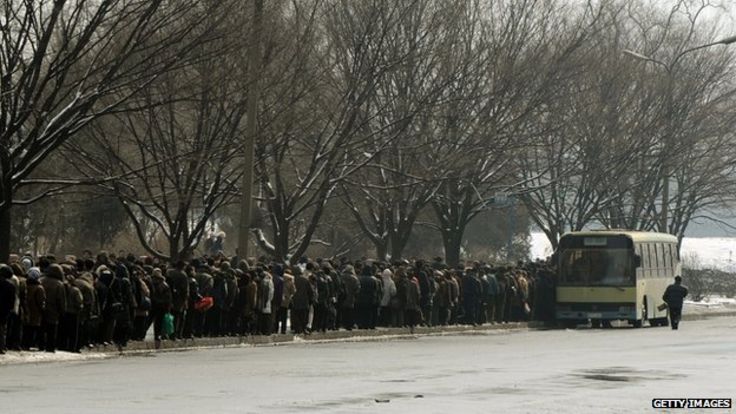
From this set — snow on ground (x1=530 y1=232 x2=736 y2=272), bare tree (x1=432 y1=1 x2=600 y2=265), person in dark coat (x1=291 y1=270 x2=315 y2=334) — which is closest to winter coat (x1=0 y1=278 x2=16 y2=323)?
person in dark coat (x1=291 y1=270 x2=315 y2=334)

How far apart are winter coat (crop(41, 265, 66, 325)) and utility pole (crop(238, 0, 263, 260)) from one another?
29.2ft

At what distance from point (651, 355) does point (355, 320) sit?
10380 mm

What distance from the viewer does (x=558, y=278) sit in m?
50.3

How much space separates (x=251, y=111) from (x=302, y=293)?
3.76m

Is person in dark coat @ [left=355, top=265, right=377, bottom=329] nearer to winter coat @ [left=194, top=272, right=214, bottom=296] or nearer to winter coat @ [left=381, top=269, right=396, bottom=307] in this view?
winter coat @ [left=381, top=269, right=396, bottom=307]

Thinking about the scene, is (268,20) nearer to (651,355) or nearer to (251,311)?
(251,311)

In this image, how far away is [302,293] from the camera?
34844mm

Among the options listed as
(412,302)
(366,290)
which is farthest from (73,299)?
(412,302)

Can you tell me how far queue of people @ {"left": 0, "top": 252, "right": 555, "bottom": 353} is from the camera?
87.0 feet

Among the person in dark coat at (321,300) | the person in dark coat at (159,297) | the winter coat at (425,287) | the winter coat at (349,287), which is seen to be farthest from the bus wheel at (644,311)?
the person in dark coat at (159,297)

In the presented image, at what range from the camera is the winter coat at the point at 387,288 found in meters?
39.2

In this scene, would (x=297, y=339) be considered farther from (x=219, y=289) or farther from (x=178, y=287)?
(x=178, y=287)

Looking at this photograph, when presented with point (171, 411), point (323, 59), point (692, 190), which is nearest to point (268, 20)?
point (323, 59)

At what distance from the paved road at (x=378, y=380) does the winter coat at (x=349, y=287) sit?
413 cm
